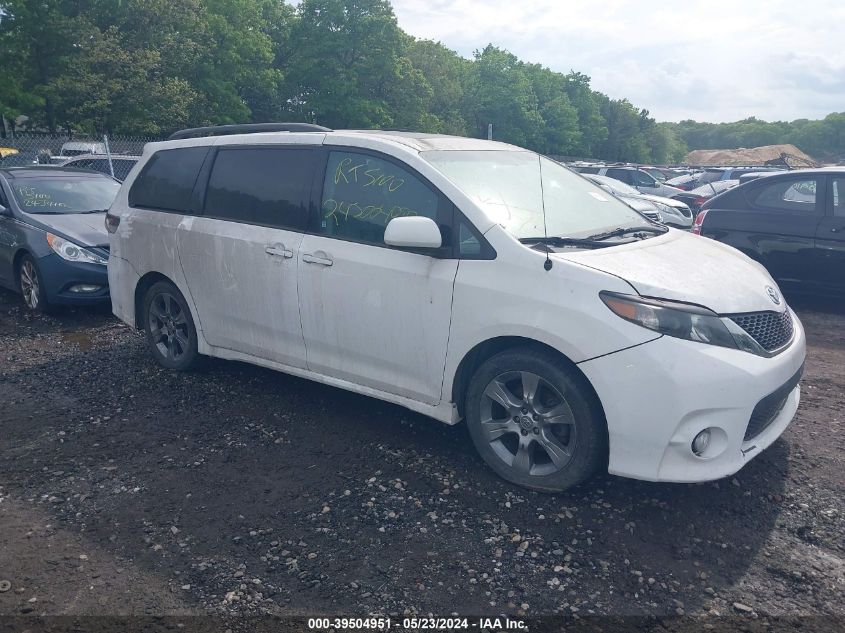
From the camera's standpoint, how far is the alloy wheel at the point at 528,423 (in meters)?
3.54

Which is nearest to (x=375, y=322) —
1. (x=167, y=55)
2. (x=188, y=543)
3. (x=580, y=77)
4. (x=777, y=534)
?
(x=188, y=543)

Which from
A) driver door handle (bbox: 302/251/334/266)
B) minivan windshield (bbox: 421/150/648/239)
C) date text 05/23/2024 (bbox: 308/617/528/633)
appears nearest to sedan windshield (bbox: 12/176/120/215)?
driver door handle (bbox: 302/251/334/266)

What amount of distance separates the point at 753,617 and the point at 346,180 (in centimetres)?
316

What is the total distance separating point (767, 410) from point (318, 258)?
8.70 ft

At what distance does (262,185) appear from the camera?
477 cm

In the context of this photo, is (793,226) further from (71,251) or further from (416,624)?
(71,251)

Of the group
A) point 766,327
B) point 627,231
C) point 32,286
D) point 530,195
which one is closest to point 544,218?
point 530,195

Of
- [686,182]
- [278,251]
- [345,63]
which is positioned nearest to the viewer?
[278,251]

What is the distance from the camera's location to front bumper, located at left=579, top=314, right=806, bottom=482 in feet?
10.4

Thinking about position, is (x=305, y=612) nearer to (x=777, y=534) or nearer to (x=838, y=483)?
(x=777, y=534)

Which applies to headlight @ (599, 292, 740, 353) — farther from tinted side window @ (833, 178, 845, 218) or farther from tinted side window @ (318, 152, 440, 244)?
tinted side window @ (833, 178, 845, 218)

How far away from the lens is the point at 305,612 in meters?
2.79

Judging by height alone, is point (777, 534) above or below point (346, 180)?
below

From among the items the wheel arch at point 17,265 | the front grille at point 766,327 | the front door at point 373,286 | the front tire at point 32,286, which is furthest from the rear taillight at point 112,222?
the front grille at point 766,327
